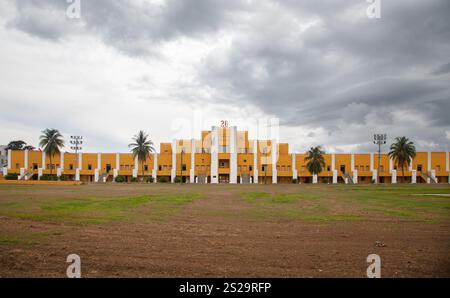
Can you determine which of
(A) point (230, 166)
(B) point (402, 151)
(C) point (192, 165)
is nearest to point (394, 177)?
(B) point (402, 151)

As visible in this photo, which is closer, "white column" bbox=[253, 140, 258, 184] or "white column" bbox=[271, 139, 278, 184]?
"white column" bbox=[253, 140, 258, 184]

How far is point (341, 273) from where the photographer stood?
7.64 metres

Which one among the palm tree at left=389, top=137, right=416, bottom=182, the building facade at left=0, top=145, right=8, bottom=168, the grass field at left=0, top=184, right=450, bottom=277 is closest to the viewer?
the grass field at left=0, top=184, right=450, bottom=277

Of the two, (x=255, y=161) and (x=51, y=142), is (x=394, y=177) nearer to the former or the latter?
(x=255, y=161)

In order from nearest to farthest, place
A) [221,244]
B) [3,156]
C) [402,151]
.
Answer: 1. [221,244]
2. [402,151]
3. [3,156]

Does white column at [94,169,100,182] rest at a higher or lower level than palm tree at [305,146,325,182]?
lower

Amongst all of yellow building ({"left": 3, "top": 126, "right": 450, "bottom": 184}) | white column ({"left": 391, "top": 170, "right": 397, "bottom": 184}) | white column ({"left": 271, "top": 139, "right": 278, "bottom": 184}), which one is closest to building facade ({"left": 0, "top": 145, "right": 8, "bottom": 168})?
yellow building ({"left": 3, "top": 126, "right": 450, "bottom": 184})

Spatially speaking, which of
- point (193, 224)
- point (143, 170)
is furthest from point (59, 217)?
point (143, 170)

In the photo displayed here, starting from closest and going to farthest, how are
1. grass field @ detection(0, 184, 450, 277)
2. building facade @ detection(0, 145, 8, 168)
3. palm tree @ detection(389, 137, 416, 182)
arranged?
grass field @ detection(0, 184, 450, 277) < palm tree @ detection(389, 137, 416, 182) < building facade @ detection(0, 145, 8, 168)

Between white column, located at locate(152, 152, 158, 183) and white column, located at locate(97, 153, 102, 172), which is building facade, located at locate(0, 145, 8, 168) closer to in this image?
white column, located at locate(97, 153, 102, 172)

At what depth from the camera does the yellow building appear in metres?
83.6

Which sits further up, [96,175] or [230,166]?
[230,166]

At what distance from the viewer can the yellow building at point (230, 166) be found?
83562mm

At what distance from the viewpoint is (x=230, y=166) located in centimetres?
8400
